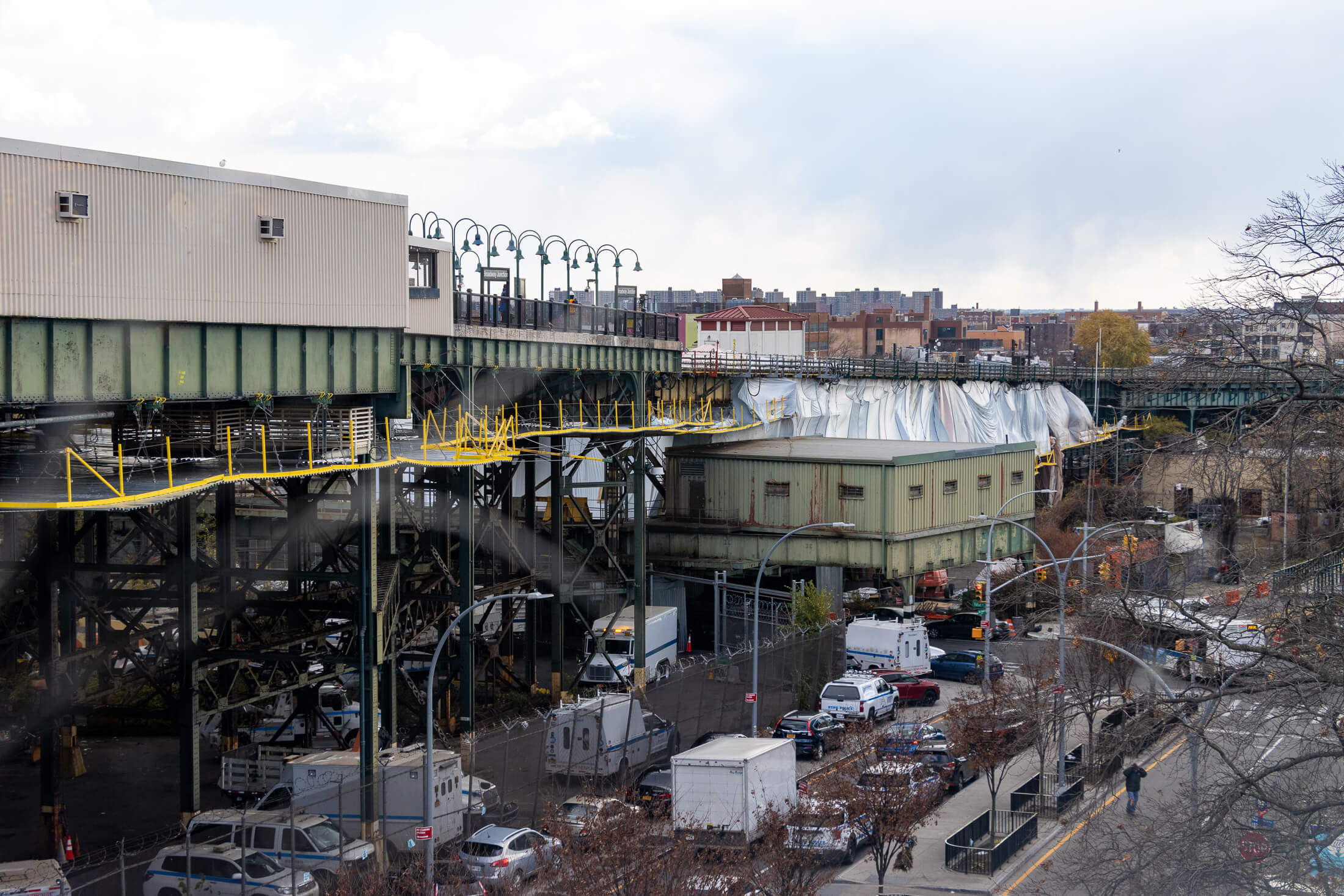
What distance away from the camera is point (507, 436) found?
32375 mm

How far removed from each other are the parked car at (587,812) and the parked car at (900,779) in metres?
4.27

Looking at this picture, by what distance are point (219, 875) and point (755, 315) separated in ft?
269

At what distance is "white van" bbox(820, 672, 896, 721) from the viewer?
34594mm

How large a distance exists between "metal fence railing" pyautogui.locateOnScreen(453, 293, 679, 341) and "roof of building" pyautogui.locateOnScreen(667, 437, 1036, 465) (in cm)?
516

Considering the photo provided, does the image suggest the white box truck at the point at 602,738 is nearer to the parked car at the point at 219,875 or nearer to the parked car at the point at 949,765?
the parked car at the point at 949,765

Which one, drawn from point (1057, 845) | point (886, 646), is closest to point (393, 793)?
point (1057, 845)

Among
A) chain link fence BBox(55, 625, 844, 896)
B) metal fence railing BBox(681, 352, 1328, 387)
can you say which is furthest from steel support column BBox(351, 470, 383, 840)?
metal fence railing BBox(681, 352, 1328, 387)

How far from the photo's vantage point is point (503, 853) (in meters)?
22.6

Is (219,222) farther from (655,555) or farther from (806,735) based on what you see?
(655,555)

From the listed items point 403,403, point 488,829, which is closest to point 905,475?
point 403,403

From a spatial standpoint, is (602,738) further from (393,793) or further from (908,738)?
(908,738)

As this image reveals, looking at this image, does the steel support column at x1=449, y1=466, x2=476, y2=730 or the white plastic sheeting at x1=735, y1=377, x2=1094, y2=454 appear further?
the white plastic sheeting at x1=735, y1=377, x2=1094, y2=454

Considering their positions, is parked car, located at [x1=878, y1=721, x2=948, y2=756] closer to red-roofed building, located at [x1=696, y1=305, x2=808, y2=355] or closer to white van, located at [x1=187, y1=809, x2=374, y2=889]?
white van, located at [x1=187, y1=809, x2=374, y2=889]

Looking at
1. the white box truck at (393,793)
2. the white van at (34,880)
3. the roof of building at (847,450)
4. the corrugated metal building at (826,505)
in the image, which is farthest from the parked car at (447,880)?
the roof of building at (847,450)
